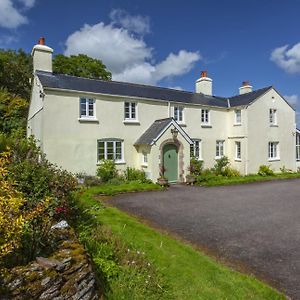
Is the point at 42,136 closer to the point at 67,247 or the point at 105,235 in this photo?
the point at 105,235

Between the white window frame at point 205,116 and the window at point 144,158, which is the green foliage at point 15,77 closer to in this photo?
the window at point 144,158

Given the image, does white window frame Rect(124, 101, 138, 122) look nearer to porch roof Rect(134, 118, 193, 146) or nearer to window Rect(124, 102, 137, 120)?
window Rect(124, 102, 137, 120)

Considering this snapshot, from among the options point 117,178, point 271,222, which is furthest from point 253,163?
point 271,222

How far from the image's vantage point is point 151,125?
70.5 ft

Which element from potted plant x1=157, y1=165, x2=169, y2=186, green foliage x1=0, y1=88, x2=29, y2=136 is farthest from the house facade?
green foliage x1=0, y1=88, x2=29, y2=136

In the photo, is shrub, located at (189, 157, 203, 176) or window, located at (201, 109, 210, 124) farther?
window, located at (201, 109, 210, 124)

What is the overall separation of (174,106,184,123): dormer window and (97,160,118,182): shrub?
7.03 metres

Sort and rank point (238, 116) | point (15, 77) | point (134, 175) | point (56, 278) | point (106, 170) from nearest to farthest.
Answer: point (56, 278) < point (106, 170) < point (134, 175) < point (238, 116) < point (15, 77)

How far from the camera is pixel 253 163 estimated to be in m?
25.1

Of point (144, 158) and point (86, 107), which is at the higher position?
point (86, 107)

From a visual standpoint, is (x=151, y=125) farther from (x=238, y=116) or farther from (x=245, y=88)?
(x=245, y=88)

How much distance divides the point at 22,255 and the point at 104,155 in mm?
15055

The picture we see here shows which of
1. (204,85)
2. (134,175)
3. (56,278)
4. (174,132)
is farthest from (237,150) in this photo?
(56,278)

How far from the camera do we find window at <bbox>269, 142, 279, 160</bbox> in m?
26.7
